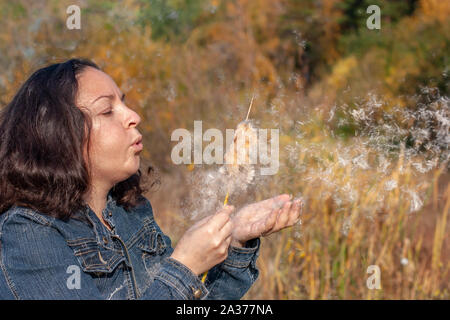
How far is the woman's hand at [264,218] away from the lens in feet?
5.78

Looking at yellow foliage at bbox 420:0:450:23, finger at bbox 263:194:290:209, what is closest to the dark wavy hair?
finger at bbox 263:194:290:209

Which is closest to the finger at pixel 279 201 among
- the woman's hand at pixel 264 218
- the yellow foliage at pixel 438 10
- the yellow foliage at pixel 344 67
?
the woman's hand at pixel 264 218

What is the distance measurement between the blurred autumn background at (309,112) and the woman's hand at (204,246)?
0.62 meters

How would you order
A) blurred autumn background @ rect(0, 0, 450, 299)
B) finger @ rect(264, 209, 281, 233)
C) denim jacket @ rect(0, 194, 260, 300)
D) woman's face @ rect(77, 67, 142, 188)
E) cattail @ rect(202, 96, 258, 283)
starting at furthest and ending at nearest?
1. blurred autumn background @ rect(0, 0, 450, 299)
2. cattail @ rect(202, 96, 258, 283)
3. finger @ rect(264, 209, 281, 233)
4. woman's face @ rect(77, 67, 142, 188)
5. denim jacket @ rect(0, 194, 260, 300)

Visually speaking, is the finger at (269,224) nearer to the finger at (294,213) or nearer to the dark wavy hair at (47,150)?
the finger at (294,213)

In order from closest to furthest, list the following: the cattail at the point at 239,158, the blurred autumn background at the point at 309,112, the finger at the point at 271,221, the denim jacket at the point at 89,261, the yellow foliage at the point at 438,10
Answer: the denim jacket at the point at 89,261, the finger at the point at 271,221, the cattail at the point at 239,158, the blurred autumn background at the point at 309,112, the yellow foliage at the point at 438,10

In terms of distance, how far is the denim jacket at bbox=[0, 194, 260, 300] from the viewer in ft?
4.43

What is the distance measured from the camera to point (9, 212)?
146 cm

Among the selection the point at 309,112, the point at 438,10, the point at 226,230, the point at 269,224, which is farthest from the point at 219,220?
the point at 438,10

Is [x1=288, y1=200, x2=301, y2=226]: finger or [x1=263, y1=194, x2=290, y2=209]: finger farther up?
[x1=263, y1=194, x2=290, y2=209]: finger

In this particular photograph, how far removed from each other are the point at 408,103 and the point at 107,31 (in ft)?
10.9

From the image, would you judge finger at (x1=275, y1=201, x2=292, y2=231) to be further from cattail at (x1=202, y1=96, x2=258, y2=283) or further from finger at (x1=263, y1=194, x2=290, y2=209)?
cattail at (x1=202, y1=96, x2=258, y2=283)

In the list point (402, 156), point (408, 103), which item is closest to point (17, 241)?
point (402, 156)

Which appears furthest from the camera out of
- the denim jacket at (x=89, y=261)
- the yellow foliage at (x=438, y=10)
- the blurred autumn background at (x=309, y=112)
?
the yellow foliage at (x=438, y=10)
